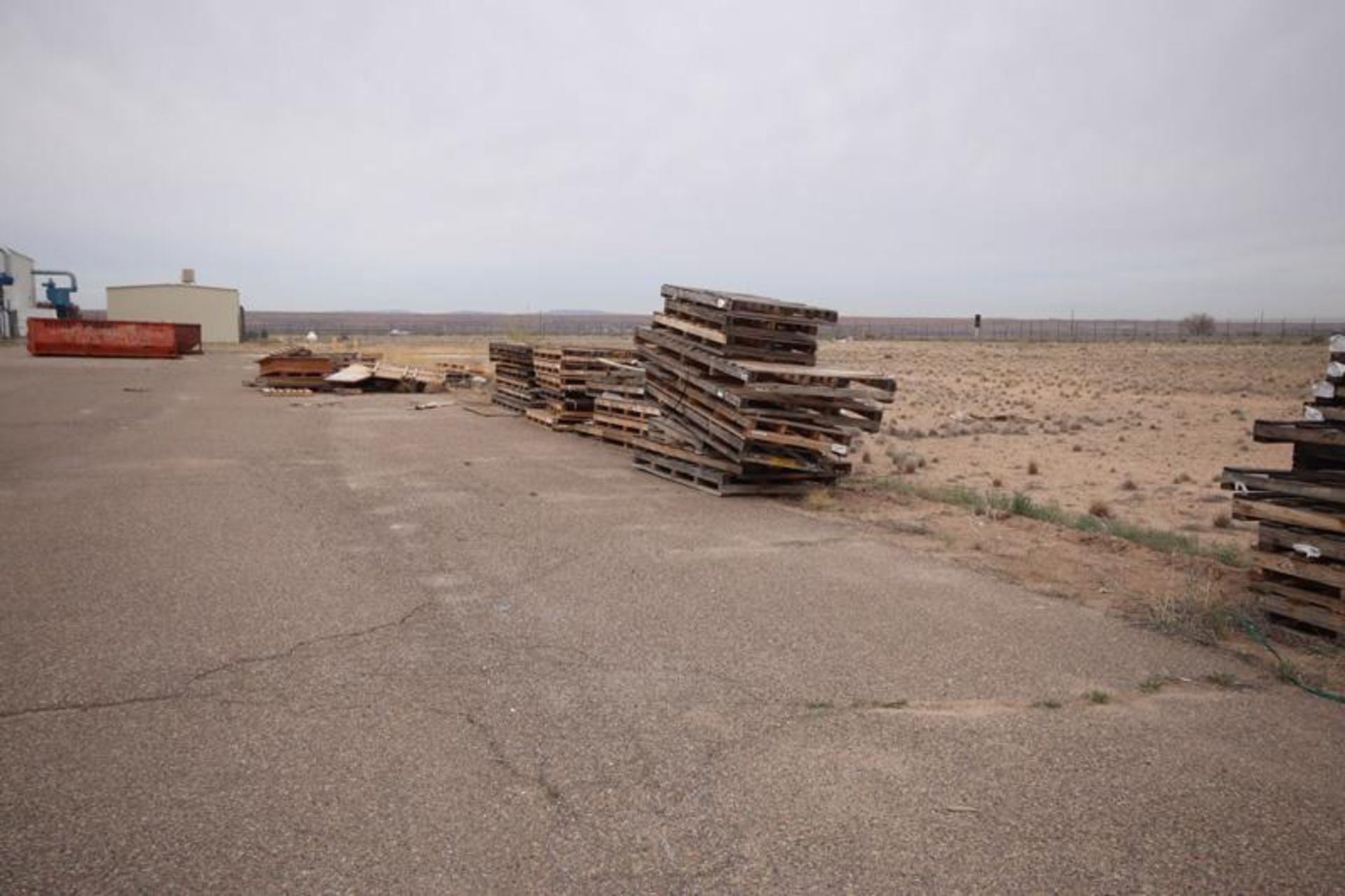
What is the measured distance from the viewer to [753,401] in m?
10.7

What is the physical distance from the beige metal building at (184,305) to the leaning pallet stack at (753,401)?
47613 mm

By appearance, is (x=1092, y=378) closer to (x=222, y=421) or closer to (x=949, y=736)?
(x=222, y=421)

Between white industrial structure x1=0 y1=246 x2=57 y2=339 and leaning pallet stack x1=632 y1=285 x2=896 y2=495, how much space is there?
52809 millimetres

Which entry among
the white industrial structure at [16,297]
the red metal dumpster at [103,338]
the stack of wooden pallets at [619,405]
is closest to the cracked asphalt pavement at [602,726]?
the stack of wooden pallets at [619,405]

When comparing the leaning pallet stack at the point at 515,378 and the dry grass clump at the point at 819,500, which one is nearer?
the dry grass clump at the point at 819,500

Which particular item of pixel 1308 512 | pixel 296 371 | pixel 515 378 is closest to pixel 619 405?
pixel 515 378

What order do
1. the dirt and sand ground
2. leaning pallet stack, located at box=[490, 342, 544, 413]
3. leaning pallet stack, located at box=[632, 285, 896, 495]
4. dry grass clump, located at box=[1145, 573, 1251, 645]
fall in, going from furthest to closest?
1. leaning pallet stack, located at box=[490, 342, 544, 413]
2. the dirt and sand ground
3. leaning pallet stack, located at box=[632, 285, 896, 495]
4. dry grass clump, located at box=[1145, 573, 1251, 645]

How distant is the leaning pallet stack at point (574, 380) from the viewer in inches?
658

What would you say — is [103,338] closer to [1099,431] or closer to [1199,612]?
[1099,431]

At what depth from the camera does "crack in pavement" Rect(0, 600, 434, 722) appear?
4.36m

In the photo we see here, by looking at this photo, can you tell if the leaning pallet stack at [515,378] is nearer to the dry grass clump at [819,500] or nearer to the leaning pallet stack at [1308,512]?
the dry grass clump at [819,500]

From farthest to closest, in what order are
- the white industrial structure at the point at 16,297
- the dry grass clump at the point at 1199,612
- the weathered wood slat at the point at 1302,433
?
the white industrial structure at the point at 16,297 → the dry grass clump at the point at 1199,612 → the weathered wood slat at the point at 1302,433

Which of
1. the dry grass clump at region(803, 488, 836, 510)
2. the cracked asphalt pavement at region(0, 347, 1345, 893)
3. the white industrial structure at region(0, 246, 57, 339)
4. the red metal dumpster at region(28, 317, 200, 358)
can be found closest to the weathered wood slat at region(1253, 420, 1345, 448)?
the cracked asphalt pavement at region(0, 347, 1345, 893)

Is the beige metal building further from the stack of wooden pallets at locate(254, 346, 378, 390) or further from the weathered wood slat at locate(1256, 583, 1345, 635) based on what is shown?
the weathered wood slat at locate(1256, 583, 1345, 635)
